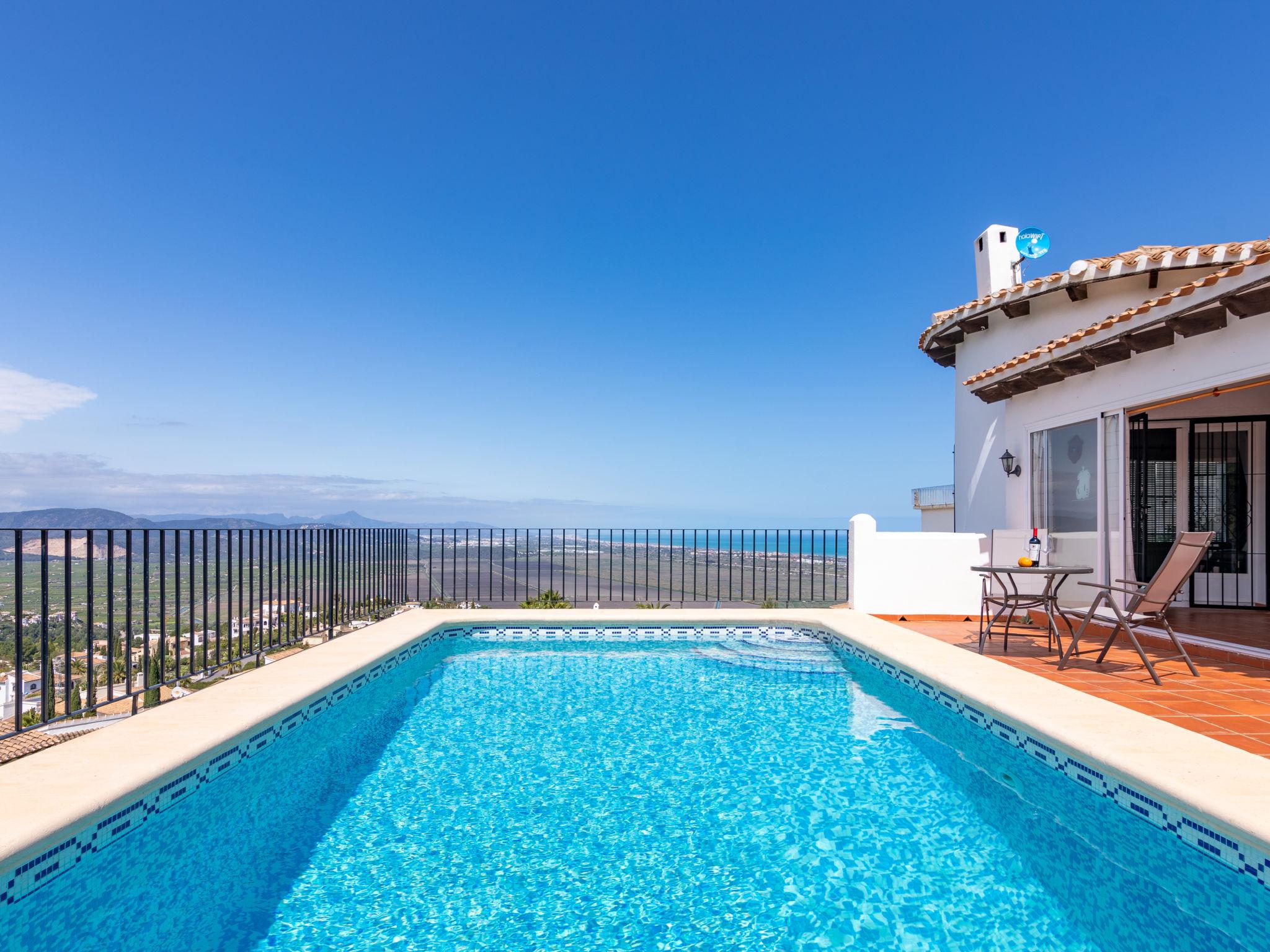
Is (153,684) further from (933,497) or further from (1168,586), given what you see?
(933,497)

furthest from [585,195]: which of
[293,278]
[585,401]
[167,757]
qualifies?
[585,401]

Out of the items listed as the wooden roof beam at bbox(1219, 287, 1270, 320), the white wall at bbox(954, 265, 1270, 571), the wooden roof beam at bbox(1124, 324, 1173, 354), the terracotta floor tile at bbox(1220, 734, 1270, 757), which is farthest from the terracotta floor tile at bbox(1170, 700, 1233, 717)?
the wooden roof beam at bbox(1124, 324, 1173, 354)

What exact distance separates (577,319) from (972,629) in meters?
17.4

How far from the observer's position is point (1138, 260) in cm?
668

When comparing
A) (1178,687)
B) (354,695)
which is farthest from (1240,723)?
(354,695)

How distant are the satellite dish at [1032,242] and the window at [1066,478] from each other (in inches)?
162

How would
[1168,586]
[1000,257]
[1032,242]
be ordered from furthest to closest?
1. [1000,257]
2. [1032,242]
3. [1168,586]

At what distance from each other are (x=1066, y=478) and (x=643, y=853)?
19.3 ft

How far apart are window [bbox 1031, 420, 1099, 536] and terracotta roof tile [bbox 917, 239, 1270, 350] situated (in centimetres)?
183

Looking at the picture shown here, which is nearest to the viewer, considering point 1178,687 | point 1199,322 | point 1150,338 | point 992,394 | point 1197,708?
point 1197,708

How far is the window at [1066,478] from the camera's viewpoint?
6.07 metres

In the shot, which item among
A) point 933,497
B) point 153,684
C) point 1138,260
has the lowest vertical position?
point 153,684

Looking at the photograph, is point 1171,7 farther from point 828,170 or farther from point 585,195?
point 585,195

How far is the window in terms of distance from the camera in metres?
6.07
